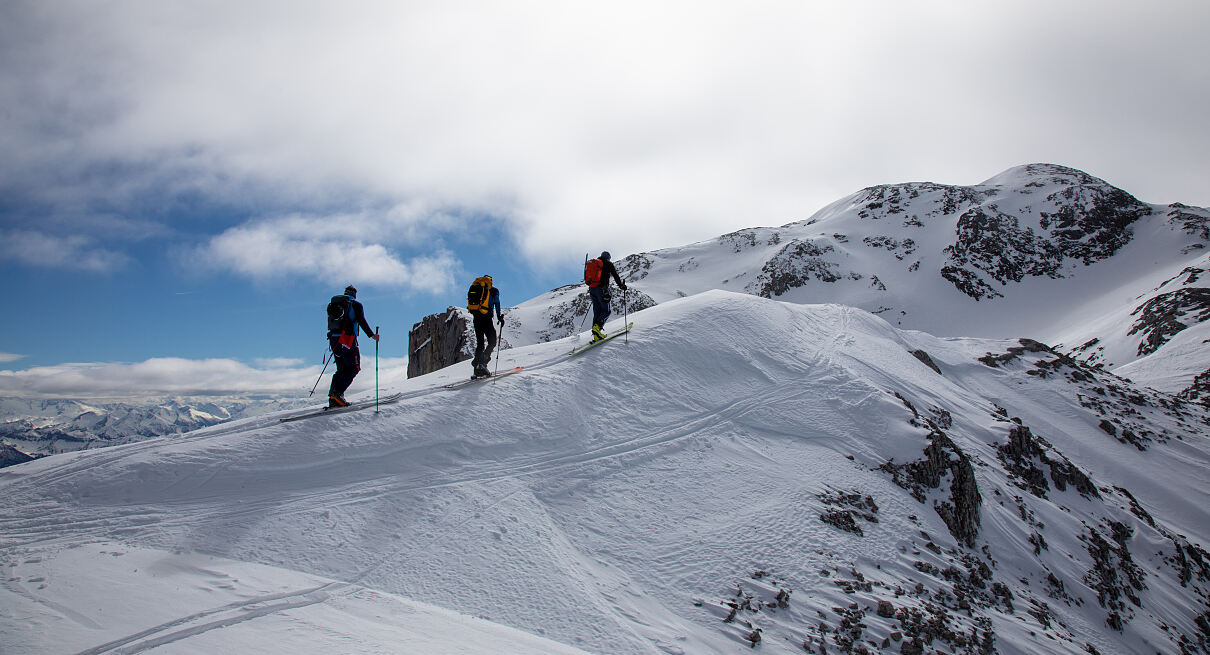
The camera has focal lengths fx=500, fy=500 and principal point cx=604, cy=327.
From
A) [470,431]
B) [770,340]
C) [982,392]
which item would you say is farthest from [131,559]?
[982,392]

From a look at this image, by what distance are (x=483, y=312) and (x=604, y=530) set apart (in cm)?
599

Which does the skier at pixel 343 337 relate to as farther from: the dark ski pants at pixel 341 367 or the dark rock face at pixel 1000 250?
the dark rock face at pixel 1000 250

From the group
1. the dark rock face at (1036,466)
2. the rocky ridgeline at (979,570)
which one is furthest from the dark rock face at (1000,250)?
the rocky ridgeline at (979,570)

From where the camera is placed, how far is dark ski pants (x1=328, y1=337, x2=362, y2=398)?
9688 millimetres

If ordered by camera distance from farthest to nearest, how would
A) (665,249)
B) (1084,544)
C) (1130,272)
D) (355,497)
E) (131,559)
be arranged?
(665,249), (1130,272), (1084,544), (355,497), (131,559)

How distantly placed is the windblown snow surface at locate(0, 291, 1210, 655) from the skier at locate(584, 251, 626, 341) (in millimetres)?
887

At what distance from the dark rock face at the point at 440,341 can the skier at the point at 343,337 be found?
51.6ft

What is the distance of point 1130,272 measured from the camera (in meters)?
67.8

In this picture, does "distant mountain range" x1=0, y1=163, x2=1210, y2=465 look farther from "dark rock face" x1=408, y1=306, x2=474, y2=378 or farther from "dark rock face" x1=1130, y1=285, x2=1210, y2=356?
"dark rock face" x1=408, y1=306, x2=474, y2=378

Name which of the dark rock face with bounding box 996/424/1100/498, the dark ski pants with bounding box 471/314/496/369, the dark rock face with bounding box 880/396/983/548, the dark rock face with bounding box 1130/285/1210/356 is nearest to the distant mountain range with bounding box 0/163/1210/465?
the dark rock face with bounding box 1130/285/1210/356

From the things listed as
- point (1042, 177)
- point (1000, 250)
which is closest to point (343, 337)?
point (1000, 250)

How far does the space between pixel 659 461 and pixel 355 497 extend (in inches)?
196

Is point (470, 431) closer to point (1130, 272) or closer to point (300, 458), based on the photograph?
point (300, 458)

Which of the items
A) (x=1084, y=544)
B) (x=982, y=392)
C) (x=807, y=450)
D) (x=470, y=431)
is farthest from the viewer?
(x=982, y=392)
